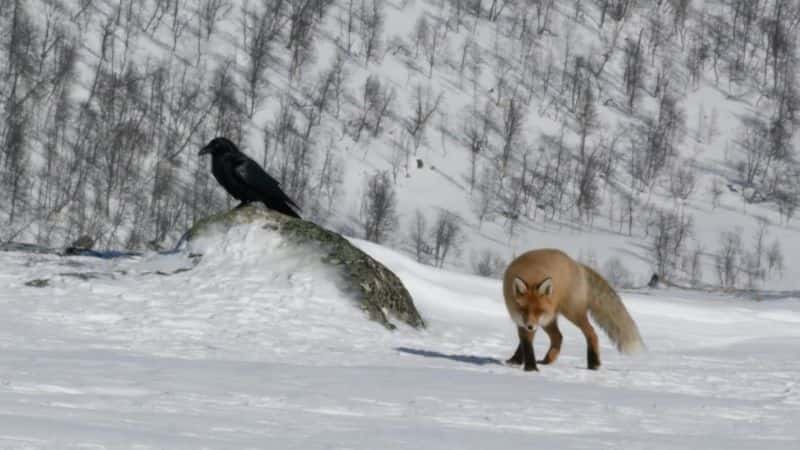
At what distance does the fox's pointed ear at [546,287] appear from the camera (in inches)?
432

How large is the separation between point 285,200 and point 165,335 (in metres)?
5.08

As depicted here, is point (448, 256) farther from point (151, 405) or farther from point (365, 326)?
point (151, 405)

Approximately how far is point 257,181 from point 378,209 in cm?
7447

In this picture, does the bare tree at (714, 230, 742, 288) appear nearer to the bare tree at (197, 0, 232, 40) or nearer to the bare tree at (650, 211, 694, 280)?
the bare tree at (650, 211, 694, 280)

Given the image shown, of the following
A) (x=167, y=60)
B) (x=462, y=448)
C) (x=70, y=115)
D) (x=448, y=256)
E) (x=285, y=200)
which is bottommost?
(x=462, y=448)

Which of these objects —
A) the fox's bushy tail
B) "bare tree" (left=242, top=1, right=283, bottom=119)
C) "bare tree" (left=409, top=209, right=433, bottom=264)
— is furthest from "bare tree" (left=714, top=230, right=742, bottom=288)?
the fox's bushy tail

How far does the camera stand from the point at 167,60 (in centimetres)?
10275

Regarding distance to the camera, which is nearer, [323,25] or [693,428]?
[693,428]

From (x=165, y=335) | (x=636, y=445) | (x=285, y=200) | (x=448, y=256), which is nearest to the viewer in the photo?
(x=636, y=445)

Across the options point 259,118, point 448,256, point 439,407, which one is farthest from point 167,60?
point 439,407

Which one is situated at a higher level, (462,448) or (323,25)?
(323,25)

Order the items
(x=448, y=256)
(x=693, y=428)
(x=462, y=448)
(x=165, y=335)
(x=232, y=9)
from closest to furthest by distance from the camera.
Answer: (x=462, y=448)
(x=693, y=428)
(x=165, y=335)
(x=448, y=256)
(x=232, y=9)

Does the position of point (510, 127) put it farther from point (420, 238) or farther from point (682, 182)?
point (420, 238)

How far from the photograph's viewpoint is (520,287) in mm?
11008
